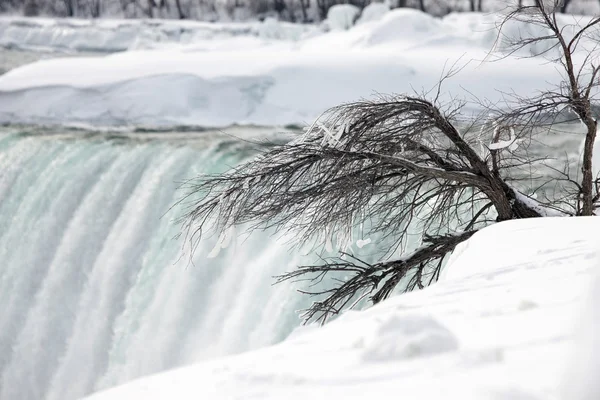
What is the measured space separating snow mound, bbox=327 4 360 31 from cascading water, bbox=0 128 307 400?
1276cm

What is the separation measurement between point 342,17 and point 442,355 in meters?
20.8

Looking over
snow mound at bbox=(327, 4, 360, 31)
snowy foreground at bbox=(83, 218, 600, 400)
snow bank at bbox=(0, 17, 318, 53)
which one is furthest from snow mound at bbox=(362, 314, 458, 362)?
snow bank at bbox=(0, 17, 318, 53)

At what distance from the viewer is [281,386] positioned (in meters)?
1.67

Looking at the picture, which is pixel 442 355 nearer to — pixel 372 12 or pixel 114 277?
pixel 114 277

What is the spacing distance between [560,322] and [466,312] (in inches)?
11.7

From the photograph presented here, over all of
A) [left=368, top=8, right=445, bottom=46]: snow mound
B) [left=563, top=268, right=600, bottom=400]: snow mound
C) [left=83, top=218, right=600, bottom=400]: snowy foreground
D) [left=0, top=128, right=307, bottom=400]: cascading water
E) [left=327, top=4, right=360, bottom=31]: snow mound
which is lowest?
[left=0, top=128, right=307, bottom=400]: cascading water

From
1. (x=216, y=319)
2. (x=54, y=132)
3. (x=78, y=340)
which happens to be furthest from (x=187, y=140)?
(x=216, y=319)

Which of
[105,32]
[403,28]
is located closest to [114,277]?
[403,28]

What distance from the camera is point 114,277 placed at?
24.7ft

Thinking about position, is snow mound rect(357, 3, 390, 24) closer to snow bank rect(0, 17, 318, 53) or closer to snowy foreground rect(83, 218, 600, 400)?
snow bank rect(0, 17, 318, 53)

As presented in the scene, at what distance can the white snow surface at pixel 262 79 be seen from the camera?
11641 mm

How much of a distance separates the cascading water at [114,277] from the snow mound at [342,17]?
41.9 feet

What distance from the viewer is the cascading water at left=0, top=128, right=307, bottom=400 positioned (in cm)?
649

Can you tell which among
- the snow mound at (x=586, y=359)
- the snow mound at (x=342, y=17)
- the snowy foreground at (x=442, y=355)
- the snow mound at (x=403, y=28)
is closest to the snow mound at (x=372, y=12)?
the snow mound at (x=342, y=17)
